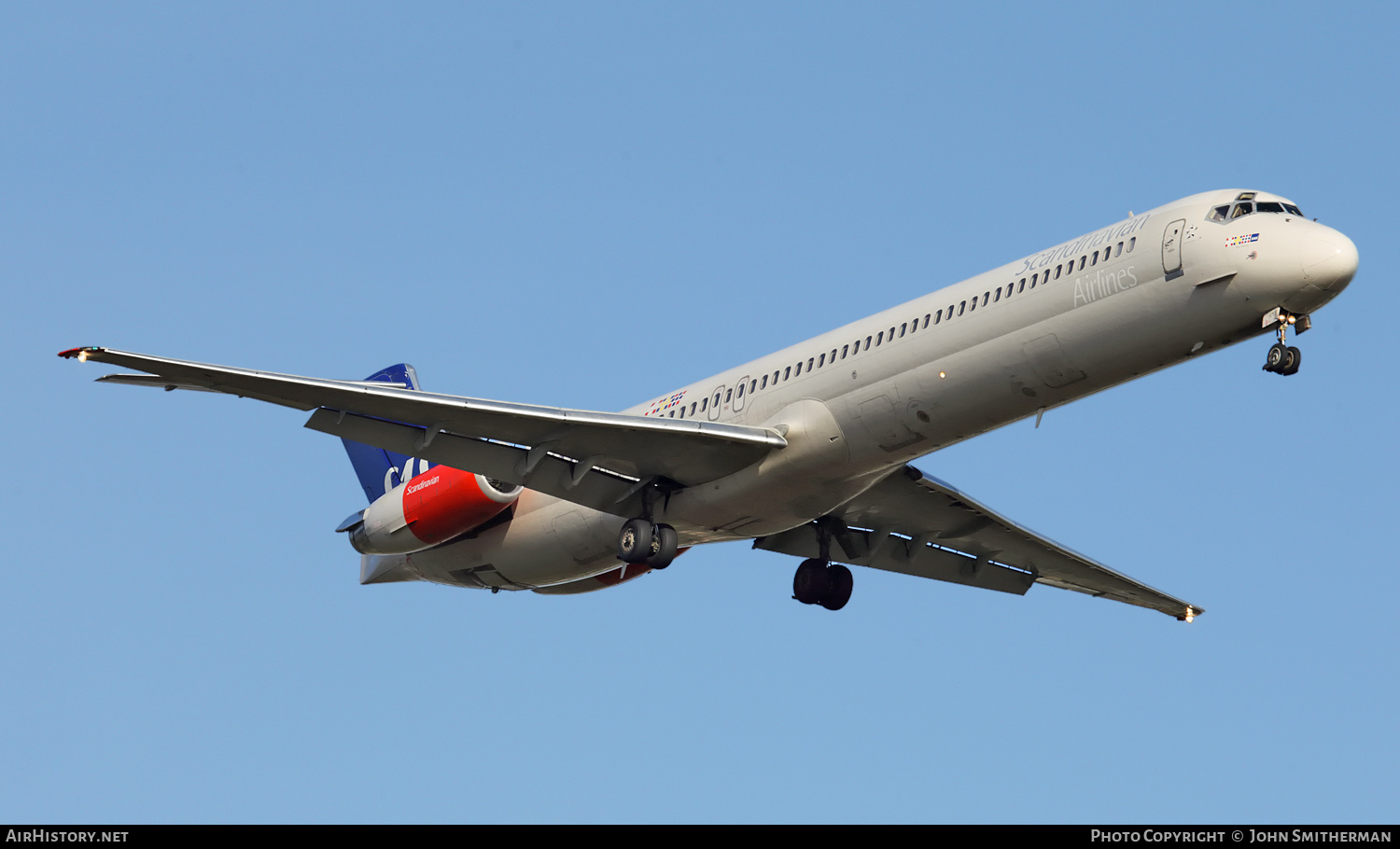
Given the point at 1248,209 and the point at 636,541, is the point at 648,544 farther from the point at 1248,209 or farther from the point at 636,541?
the point at 1248,209

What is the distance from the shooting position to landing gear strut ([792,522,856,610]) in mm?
32500

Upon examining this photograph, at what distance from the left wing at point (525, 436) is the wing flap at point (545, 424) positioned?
0.02m

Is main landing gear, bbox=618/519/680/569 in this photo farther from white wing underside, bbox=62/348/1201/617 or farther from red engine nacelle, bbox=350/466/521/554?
red engine nacelle, bbox=350/466/521/554

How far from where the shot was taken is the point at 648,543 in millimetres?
28516

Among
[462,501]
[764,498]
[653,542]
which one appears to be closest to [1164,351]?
[764,498]

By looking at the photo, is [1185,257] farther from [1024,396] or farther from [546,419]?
[546,419]

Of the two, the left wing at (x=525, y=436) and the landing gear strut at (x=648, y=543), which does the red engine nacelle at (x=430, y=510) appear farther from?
the landing gear strut at (x=648, y=543)

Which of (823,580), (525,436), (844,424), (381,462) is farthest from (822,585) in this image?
(381,462)

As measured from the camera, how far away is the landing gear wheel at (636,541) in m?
28.5

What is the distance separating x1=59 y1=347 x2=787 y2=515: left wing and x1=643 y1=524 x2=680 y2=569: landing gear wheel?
2.22ft

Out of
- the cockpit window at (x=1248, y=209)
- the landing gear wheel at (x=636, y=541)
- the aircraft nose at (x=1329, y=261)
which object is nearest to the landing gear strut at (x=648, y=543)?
the landing gear wheel at (x=636, y=541)

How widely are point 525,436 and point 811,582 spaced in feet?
25.5

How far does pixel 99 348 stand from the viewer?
22.5 meters

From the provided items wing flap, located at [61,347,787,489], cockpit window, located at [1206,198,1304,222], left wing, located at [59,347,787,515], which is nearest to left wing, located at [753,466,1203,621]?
wing flap, located at [61,347,787,489]
